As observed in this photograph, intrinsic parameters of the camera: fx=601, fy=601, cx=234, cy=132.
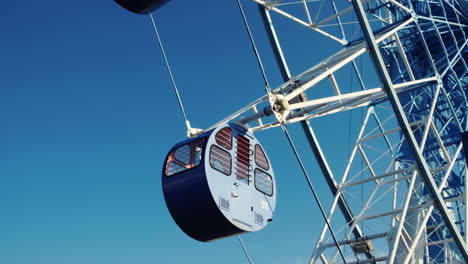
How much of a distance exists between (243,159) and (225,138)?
76 cm

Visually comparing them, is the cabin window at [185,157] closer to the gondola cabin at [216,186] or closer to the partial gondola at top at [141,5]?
the gondola cabin at [216,186]

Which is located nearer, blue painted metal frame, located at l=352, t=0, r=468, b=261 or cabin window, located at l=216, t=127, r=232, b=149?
cabin window, located at l=216, t=127, r=232, b=149

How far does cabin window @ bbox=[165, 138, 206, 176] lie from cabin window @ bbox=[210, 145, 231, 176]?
1.00 ft

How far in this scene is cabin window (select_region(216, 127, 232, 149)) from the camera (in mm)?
14961

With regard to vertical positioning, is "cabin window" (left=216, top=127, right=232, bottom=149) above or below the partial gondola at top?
below

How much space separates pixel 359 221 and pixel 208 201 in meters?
8.21

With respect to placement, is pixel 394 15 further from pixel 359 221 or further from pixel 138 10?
pixel 138 10

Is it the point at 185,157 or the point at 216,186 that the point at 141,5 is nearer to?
the point at 185,157

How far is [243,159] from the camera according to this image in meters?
15.4

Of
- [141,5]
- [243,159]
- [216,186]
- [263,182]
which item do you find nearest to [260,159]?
[263,182]

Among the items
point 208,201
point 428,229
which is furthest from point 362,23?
point 428,229

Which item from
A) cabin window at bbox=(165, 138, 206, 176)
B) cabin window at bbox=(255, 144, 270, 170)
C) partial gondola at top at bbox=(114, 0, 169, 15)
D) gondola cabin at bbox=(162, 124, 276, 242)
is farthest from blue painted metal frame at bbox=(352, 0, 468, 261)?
partial gondola at top at bbox=(114, 0, 169, 15)

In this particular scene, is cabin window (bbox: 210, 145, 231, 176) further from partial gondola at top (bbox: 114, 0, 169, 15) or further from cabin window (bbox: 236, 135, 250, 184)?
partial gondola at top (bbox: 114, 0, 169, 15)

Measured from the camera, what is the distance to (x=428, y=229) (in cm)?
2381
